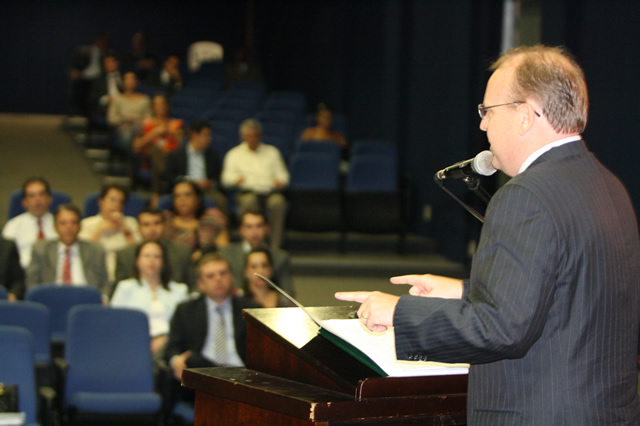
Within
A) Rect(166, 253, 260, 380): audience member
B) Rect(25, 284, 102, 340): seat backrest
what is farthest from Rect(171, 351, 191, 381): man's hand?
Rect(25, 284, 102, 340): seat backrest

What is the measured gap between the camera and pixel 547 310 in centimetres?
133

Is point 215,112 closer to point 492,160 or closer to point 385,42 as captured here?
point 385,42

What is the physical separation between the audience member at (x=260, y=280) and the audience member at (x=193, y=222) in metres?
0.87

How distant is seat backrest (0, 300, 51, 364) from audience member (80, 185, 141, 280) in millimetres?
1657

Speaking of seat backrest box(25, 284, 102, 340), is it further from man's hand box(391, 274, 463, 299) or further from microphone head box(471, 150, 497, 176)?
microphone head box(471, 150, 497, 176)

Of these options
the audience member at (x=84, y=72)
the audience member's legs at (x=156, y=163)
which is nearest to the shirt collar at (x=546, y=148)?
the audience member's legs at (x=156, y=163)

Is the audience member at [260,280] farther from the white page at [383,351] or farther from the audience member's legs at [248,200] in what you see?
the white page at [383,351]

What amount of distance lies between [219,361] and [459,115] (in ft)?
12.9

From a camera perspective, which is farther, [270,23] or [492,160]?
[270,23]

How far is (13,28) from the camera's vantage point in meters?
16.0

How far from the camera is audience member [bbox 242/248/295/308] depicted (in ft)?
16.3

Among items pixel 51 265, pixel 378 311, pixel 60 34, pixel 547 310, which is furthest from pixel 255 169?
pixel 60 34

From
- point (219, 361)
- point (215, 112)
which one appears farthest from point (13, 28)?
point (219, 361)

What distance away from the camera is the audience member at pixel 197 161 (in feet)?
25.1
